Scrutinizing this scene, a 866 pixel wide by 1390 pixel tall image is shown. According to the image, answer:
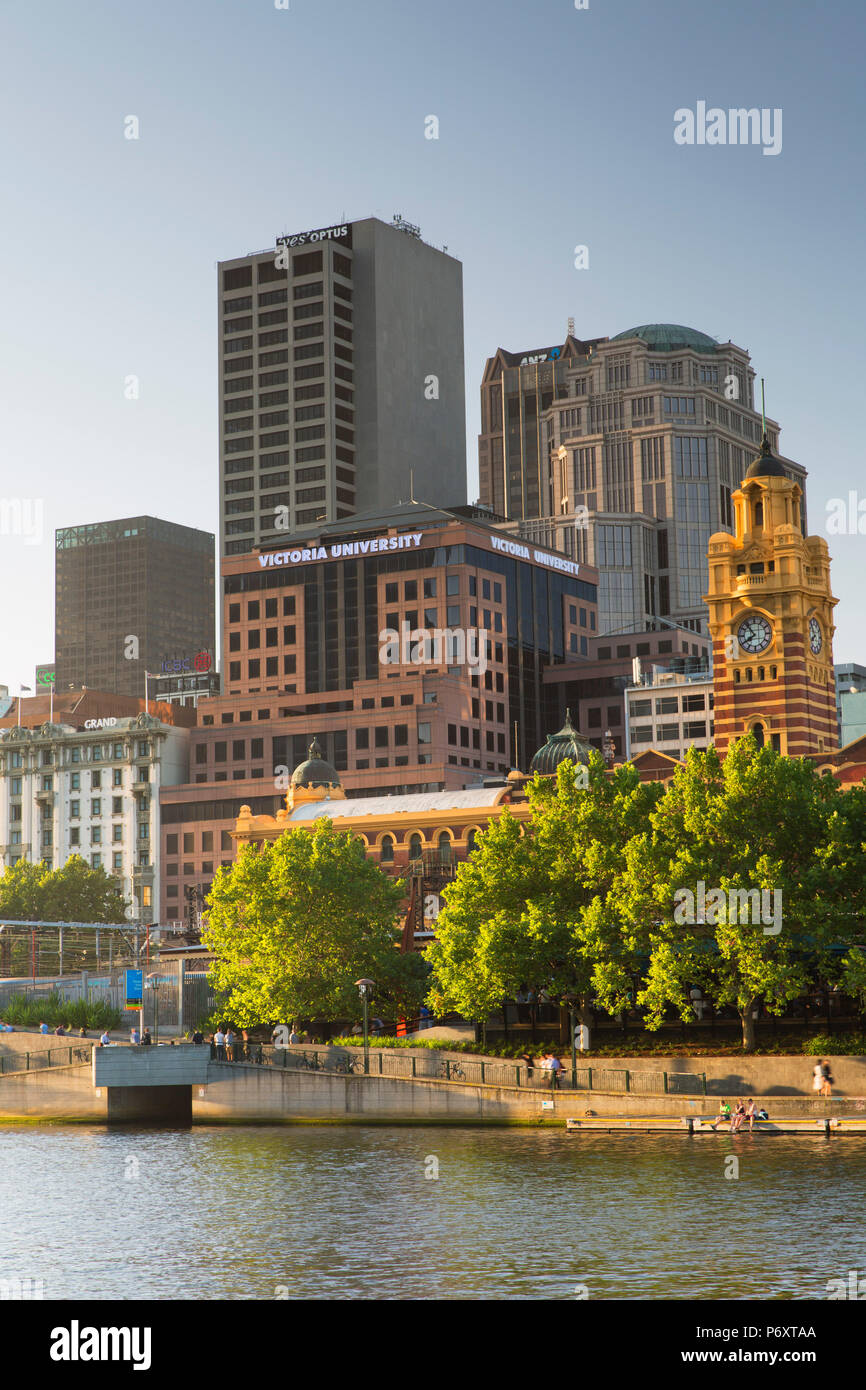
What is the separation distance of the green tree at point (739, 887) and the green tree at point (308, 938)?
17.5 meters

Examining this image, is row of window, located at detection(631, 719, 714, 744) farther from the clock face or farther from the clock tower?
the clock face

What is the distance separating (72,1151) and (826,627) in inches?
2826

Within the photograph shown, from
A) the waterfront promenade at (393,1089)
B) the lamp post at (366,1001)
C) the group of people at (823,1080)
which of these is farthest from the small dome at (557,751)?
the group of people at (823,1080)

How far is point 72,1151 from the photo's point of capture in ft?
237

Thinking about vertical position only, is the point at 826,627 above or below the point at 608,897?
above

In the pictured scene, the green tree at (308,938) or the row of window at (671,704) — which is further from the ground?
the row of window at (671,704)

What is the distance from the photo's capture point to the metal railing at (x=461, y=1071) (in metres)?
74.7

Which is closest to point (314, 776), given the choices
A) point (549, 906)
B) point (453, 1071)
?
point (549, 906)

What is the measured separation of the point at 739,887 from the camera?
77.0 m

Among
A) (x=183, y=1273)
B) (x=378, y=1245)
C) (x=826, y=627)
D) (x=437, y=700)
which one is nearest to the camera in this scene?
(x=183, y=1273)

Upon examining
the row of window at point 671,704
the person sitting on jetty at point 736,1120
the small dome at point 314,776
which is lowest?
the person sitting on jetty at point 736,1120

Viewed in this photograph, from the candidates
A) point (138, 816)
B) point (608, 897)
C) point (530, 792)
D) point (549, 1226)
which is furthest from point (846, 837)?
point (138, 816)

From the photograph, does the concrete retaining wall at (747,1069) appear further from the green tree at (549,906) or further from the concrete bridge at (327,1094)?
the green tree at (549,906)
